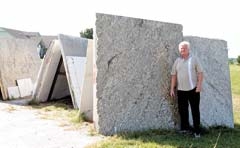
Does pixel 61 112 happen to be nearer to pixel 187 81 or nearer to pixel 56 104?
pixel 56 104

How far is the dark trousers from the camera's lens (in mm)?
6887

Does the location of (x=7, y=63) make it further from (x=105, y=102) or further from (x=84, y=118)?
(x=105, y=102)

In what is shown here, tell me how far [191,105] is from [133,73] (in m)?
1.11

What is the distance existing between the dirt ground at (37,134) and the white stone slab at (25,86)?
4.02 m

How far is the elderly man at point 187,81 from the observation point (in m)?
6.79

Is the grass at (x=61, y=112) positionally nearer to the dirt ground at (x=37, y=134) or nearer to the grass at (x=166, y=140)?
the dirt ground at (x=37, y=134)

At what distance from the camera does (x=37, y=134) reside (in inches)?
260

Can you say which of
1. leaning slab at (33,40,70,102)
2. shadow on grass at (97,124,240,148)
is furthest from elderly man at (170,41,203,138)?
leaning slab at (33,40,70,102)

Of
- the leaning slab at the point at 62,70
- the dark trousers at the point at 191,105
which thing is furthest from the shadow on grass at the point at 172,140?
the leaning slab at the point at 62,70

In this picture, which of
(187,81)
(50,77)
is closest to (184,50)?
(187,81)

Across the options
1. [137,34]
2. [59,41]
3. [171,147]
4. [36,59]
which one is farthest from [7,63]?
[171,147]

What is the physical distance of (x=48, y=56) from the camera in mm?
10836

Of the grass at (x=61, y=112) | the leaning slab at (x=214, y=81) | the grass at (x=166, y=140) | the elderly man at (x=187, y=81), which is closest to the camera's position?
the grass at (x=166, y=140)

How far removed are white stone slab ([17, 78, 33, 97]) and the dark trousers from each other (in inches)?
270
